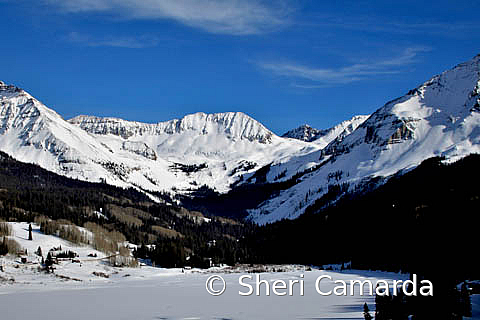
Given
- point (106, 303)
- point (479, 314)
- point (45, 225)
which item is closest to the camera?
point (479, 314)

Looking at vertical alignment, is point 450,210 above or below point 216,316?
above

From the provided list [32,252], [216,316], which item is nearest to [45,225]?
[32,252]

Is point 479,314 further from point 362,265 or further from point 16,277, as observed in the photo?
point 362,265

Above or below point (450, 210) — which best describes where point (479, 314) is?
below

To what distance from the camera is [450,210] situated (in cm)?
9931

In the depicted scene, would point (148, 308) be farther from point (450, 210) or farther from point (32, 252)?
point (32, 252)

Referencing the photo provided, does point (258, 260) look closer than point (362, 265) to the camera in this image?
No

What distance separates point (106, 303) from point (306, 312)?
26905 mm

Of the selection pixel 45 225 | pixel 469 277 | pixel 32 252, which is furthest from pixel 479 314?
pixel 45 225

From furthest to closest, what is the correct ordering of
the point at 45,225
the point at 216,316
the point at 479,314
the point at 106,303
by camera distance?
the point at 45,225, the point at 106,303, the point at 216,316, the point at 479,314

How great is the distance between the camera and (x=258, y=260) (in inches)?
7746

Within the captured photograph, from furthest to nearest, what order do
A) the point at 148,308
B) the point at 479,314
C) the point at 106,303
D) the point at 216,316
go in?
the point at 106,303 → the point at 148,308 → the point at 216,316 → the point at 479,314

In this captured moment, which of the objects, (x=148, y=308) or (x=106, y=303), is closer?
(x=148, y=308)

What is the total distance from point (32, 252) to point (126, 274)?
2733 cm
